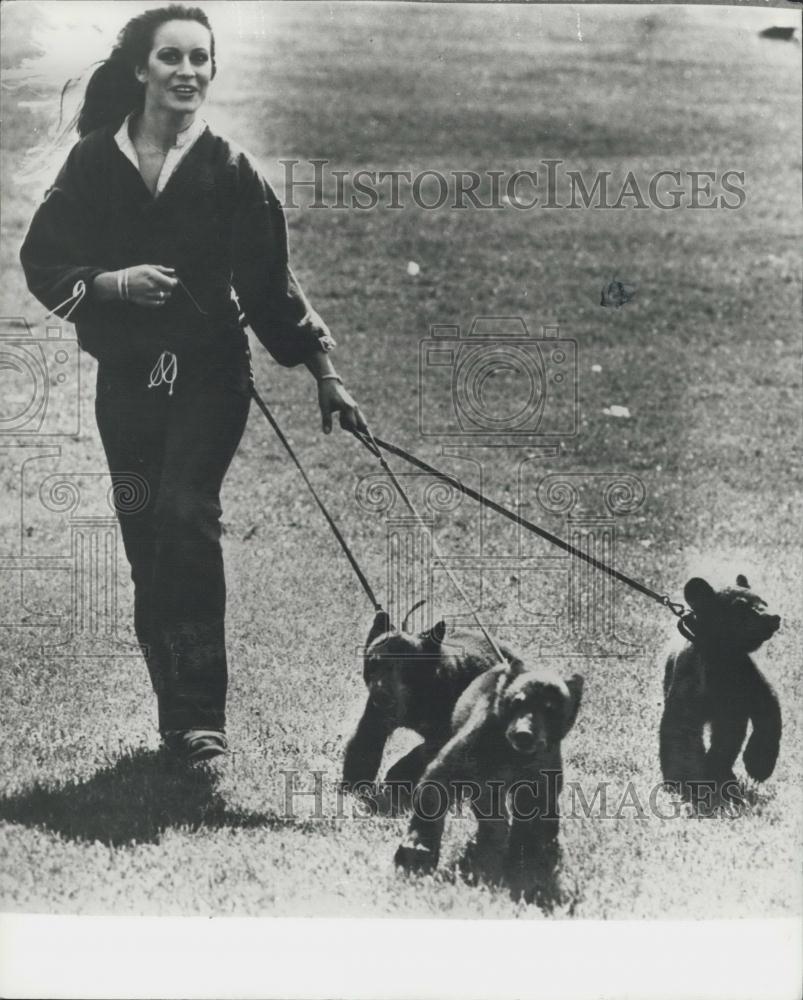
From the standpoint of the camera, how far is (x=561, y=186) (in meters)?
4.69

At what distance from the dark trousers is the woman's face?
34.0 inches

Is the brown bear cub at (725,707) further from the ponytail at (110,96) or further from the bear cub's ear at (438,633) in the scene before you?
the ponytail at (110,96)

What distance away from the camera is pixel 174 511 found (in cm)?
411

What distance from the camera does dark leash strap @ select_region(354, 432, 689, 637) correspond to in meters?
4.20

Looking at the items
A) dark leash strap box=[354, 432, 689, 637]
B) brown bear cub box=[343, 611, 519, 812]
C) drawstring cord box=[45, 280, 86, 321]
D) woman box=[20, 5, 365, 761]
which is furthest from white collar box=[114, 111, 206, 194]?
brown bear cub box=[343, 611, 519, 812]

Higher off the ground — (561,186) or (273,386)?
(561,186)

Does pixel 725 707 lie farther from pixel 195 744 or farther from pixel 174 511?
pixel 174 511

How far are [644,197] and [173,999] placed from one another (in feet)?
10.6

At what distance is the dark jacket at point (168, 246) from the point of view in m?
4.09

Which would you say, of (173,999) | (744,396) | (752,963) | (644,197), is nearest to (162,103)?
(644,197)

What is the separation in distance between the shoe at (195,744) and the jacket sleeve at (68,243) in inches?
55.7

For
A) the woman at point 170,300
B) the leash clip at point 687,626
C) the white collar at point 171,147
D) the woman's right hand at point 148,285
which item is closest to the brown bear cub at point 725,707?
the leash clip at point 687,626

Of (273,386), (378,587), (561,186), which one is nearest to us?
(378,587)

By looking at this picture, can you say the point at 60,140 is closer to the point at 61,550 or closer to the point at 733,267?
the point at 61,550
